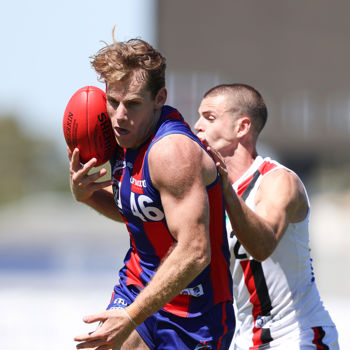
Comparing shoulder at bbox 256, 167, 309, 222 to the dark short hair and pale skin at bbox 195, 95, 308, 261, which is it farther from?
the dark short hair

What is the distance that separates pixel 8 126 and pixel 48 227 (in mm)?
38427

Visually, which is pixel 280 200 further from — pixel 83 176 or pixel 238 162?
pixel 83 176

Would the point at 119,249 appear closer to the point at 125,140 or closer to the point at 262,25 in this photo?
the point at 262,25

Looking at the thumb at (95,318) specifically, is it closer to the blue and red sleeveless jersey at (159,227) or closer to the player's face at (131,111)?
the blue and red sleeveless jersey at (159,227)

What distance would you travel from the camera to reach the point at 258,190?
451 cm

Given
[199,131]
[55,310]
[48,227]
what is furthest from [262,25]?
[48,227]

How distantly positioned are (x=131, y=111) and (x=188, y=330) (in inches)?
46.5

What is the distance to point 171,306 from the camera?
390cm

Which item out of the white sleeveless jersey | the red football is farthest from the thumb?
the white sleeveless jersey

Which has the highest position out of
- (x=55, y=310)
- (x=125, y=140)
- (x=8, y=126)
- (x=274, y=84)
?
(x=125, y=140)

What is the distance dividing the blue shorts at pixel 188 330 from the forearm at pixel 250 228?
1.19 ft

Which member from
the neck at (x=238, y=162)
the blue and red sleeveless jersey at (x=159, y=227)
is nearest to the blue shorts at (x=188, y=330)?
the blue and red sleeveless jersey at (x=159, y=227)

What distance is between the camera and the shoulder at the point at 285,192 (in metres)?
4.31

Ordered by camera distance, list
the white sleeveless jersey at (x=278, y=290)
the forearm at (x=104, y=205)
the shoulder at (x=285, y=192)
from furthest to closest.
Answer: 1. the forearm at (x=104, y=205)
2. the white sleeveless jersey at (x=278, y=290)
3. the shoulder at (x=285, y=192)
